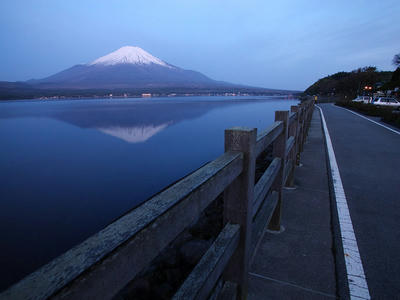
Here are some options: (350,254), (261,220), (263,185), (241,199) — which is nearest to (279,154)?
(263,185)

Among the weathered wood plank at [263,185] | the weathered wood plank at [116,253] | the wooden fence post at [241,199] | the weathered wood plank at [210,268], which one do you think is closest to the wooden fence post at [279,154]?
the weathered wood plank at [263,185]

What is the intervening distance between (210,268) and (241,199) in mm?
505

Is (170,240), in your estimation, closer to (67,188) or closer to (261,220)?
(261,220)

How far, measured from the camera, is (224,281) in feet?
6.42

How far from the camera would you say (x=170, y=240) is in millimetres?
947

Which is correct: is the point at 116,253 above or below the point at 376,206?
above

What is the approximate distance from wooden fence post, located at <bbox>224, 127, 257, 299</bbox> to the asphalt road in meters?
1.36

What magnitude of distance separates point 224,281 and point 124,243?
4.92 feet

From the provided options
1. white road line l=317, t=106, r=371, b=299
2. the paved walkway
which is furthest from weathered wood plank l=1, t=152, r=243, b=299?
white road line l=317, t=106, r=371, b=299

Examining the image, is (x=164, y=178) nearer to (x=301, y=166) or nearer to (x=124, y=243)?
(x=301, y=166)

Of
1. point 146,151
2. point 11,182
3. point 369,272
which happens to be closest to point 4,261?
point 11,182

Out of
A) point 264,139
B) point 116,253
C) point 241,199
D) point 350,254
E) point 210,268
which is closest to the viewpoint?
point 116,253

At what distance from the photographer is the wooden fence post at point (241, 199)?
1666 mm

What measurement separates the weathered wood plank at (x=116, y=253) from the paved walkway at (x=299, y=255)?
1.76 meters
